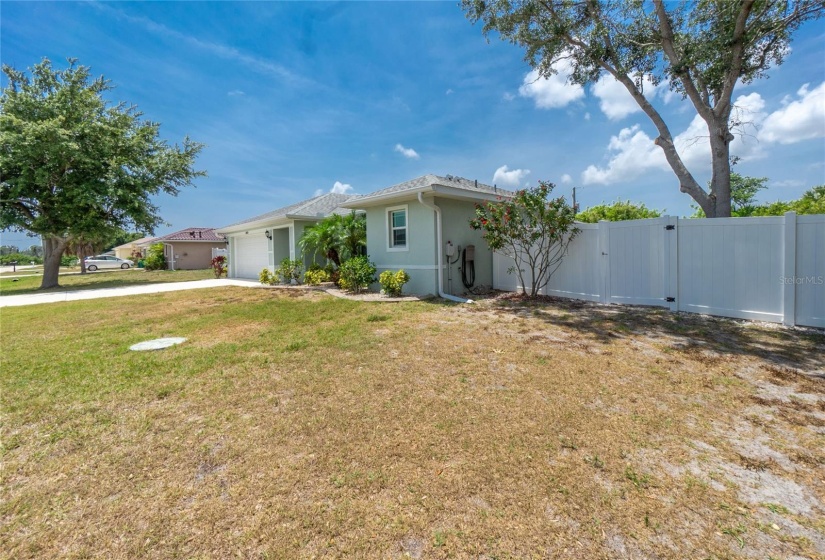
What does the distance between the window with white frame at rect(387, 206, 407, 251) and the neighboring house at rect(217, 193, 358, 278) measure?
239 cm

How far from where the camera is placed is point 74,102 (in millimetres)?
17031

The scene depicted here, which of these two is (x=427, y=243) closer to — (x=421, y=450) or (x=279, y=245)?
(x=421, y=450)

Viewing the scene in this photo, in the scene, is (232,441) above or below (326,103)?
below

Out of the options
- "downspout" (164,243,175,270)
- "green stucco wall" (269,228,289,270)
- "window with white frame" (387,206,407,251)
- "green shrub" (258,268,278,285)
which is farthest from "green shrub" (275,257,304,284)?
"downspout" (164,243,175,270)

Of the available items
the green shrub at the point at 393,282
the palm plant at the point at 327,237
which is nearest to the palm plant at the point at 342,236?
the palm plant at the point at 327,237

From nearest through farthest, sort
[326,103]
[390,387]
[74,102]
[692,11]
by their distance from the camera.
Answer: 1. [390,387]
2. [692,11]
3. [326,103]
4. [74,102]

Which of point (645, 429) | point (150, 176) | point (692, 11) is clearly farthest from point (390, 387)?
point (150, 176)

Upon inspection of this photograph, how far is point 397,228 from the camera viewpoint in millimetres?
10984

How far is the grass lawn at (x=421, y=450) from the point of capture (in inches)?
73.8

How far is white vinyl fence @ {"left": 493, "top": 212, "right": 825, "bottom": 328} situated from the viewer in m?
5.68

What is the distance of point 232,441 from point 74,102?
75.7 feet

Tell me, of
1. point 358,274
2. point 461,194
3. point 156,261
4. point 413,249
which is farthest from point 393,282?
point 156,261

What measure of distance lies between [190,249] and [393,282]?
2807 cm

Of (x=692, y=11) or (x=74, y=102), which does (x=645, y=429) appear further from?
(x=74, y=102)
